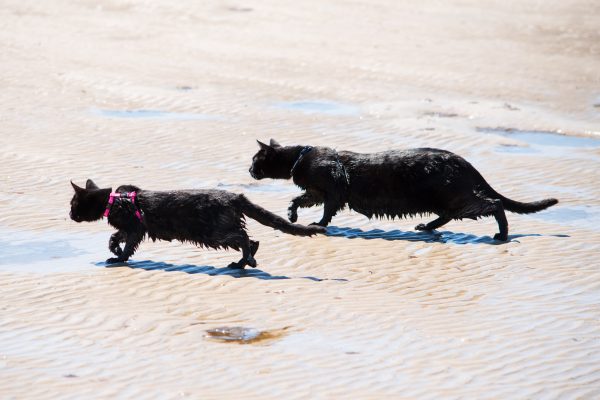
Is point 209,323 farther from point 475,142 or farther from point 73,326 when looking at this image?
point 475,142

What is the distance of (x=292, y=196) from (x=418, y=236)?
273 cm

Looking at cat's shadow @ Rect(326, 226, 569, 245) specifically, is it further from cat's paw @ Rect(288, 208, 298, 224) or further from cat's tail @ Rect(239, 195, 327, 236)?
cat's tail @ Rect(239, 195, 327, 236)

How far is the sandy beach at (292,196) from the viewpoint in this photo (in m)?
8.36

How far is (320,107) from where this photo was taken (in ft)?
73.7

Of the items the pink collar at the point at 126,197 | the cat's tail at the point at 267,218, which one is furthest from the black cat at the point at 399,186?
the pink collar at the point at 126,197

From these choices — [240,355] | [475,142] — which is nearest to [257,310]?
[240,355]

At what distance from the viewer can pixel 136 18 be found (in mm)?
31031

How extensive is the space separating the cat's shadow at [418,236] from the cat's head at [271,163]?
979 millimetres

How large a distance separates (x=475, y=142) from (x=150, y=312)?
36.6 feet

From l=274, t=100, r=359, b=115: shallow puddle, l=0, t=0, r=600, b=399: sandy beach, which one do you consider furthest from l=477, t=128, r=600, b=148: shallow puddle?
l=274, t=100, r=359, b=115: shallow puddle

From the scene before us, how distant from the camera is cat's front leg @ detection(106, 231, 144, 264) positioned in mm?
11383

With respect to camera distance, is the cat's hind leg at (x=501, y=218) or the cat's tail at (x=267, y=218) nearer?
the cat's tail at (x=267, y=218)

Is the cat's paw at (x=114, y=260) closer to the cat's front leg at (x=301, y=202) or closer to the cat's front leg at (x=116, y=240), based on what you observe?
the cat's front leg at (x=116, y=240)

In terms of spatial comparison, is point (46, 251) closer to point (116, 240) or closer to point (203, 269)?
point (116, 240)
